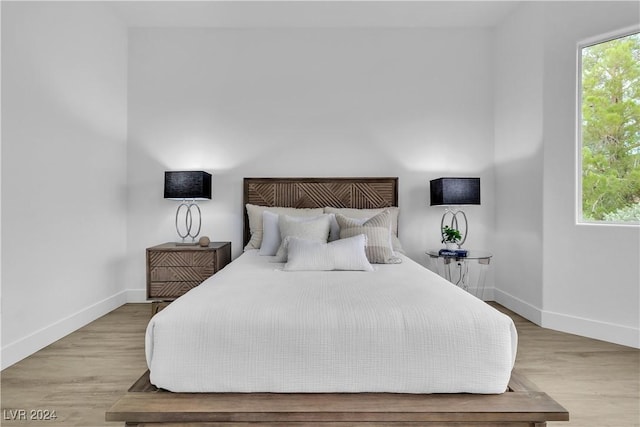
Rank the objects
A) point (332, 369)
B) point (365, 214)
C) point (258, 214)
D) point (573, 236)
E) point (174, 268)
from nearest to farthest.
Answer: point (332, 369), point (573, 236), point (174, 268), point (365, 214), point (258, 214)

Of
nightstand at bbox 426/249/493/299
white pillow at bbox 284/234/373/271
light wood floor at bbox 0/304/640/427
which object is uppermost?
white pillow at bbox 284/234/373/271

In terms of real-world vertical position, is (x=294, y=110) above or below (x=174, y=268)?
above

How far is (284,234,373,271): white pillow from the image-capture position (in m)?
2.47

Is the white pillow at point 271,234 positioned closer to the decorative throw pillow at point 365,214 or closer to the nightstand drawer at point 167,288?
the decorative throw pillow at point 365,214

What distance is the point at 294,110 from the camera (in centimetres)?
398

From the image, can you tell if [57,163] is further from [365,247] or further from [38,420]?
[365,247]

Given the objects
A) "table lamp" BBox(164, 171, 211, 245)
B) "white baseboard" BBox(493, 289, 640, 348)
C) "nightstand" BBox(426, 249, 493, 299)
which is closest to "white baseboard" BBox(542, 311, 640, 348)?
"white baseboard" BBox(493, 289, 640, 348)

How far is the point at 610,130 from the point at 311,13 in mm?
Result: 2865

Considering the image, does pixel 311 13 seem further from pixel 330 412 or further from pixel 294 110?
pixel 330 412

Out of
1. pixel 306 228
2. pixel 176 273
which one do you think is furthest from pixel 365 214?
pixel 176 273

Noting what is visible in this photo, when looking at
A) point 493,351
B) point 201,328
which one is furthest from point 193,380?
point 493,351

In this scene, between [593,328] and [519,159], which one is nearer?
[593,328]

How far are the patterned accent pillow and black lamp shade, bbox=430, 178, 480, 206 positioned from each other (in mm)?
714

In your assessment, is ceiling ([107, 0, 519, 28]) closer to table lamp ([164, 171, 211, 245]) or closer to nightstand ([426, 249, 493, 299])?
table lamp ([164, 171, 211, 245])
